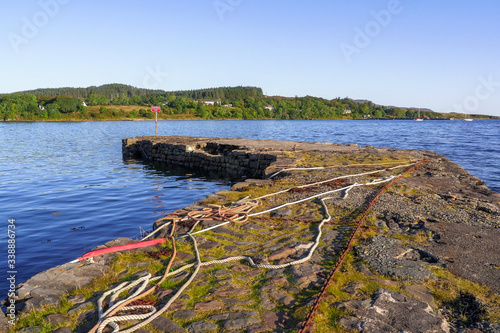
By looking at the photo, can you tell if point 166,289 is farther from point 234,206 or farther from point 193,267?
point 234,206

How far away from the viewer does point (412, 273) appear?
12.3ft

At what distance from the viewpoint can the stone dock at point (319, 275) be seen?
299cm

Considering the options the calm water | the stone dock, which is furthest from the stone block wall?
the stone dock

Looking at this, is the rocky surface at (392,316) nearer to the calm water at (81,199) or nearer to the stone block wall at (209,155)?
the calm water at (81,199)

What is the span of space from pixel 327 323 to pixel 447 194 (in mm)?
5597

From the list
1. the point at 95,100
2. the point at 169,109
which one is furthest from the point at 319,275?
the point at 95,100

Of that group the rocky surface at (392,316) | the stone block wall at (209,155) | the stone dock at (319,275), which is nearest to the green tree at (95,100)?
the stone block wall at (209,155)


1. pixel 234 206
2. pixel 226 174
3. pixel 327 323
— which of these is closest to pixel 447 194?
pixel 234 206

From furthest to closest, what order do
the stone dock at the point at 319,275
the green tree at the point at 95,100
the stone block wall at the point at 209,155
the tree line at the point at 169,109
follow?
the green tree at the point at 95,100
the tree line at the point at 169,109
the stone block wall at the point at 209,155
the stone dock at the point at 319,275

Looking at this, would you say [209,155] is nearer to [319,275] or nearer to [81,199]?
[81,199]

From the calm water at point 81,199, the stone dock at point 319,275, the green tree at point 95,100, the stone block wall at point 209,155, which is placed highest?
the green tree at point 95,100

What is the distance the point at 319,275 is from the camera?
3764mm

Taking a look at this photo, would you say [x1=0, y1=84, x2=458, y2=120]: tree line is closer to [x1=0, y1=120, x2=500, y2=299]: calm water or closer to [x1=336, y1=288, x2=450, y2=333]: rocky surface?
[x1=0, y1=120, x2=500, y2=299]: calm water

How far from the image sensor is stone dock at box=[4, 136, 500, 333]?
2.99 metres
